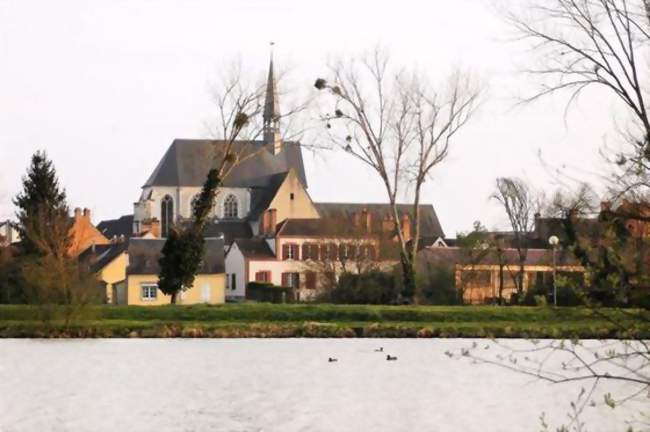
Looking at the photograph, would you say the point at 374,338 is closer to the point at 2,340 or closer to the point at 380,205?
the point at 2,340

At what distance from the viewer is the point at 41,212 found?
177 feet

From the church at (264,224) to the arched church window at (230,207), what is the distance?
0.08 metres

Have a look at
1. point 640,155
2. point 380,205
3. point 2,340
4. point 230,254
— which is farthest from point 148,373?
point 380,205

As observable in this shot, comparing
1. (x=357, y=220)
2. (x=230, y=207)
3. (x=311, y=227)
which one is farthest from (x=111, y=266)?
(x=230, y=207)

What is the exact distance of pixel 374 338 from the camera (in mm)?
40812

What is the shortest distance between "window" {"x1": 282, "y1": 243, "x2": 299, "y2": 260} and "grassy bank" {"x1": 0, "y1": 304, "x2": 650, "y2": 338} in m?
33.8

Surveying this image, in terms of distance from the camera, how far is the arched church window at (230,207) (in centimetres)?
9775

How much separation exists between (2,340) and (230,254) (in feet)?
130

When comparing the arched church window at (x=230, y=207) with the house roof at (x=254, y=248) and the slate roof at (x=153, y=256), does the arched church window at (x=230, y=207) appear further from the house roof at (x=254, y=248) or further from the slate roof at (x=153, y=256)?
the slate roof at (x=153, y=256)

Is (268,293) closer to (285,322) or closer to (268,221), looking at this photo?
(268,221)

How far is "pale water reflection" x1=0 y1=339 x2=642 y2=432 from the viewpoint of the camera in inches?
744

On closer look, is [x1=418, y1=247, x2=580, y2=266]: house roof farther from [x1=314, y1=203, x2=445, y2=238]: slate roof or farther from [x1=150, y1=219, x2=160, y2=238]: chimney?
[x1=150, y1=219, x2=160, y2=238]: chimney

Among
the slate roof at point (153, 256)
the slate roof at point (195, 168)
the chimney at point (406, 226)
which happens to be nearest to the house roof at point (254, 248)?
the slate roof at point (153, 256)

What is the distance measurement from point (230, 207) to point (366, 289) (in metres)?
46.2
